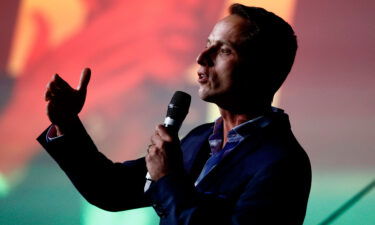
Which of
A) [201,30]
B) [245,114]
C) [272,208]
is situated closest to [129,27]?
[201,30]

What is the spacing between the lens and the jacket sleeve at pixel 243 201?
94 centimetres

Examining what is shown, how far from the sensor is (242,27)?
3.92 ft

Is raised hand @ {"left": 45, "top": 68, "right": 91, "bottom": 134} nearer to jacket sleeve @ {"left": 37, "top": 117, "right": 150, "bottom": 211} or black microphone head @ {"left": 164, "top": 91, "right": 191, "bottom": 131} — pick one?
jacket sleeve @ {"left": 37, "top": 117, "right": 150, "bottom": 211}

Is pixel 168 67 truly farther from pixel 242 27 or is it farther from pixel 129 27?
pixel 242 27

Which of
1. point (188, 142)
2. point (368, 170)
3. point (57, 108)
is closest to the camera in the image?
point (57, 108)

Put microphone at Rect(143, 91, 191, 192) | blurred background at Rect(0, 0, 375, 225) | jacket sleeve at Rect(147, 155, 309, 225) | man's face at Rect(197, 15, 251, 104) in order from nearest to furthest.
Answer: jacket sleeve at Rect(147, 155, 309, 225) < microphone at Rect(143, 91, 191, 192) < man's face at Rect(197, 15, 251, 104) < blurred background at Rect(0, 0, 375, 225)

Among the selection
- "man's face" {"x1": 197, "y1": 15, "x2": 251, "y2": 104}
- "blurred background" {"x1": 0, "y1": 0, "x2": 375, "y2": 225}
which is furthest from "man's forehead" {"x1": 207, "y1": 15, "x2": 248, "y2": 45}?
"blurred background" {"x1": 0, "y1": 0, "x2": 375, "y2": 225}

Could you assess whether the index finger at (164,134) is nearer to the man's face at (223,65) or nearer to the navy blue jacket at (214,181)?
the navy blue jacket at (214,181)

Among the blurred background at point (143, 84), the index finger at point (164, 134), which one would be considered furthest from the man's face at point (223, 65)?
the blurred background at point (143, 84)

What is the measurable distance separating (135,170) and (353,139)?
1184mm

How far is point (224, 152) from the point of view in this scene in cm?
109

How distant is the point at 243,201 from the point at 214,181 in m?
0.09

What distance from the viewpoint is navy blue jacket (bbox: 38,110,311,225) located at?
0.95 m

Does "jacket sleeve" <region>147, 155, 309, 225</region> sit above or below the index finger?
below
